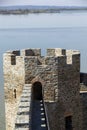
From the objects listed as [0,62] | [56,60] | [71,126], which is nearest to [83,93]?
[71,126]

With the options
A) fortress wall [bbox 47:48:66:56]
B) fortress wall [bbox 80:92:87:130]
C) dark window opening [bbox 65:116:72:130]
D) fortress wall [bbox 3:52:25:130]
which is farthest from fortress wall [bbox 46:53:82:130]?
fortress wall [bbox 47:48:66:56]

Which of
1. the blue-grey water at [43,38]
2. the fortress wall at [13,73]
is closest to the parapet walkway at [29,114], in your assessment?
the fortress wall at [13,73]

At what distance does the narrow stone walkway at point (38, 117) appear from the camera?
1123 cm

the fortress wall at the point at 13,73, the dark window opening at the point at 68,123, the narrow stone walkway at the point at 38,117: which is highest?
the fortress wall at the point at 13,73

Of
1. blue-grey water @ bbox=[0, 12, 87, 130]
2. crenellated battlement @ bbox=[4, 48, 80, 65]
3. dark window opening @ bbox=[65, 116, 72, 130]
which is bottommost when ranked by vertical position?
dark window opening @ bbox=[65, 116, 72, 130]

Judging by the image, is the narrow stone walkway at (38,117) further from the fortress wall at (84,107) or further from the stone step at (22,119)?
the fortress wall at (84,107)

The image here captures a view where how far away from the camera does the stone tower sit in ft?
43.2

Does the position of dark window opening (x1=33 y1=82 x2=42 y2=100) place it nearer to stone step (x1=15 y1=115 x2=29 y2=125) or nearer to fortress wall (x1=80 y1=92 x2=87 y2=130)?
fortress wall (x1=80 y1=92 x2=87 y2=130)

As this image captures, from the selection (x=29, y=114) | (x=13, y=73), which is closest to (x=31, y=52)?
(x=13, y=73)

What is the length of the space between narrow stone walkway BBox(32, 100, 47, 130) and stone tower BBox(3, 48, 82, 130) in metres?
0.45

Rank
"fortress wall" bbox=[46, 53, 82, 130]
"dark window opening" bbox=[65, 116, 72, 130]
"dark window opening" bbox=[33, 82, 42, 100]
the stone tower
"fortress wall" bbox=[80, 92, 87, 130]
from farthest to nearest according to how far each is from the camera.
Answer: "fortress wall" bbox=[80, 92, 87, 130], "dark window opening" bbox=[65, 116, 72, 130], "dark window opening" bbox=[33, 82, 42, 100], "fortress wall" bbox=[46, 53, 82, 130], the stone tower

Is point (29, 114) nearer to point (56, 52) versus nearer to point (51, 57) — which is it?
point (51, 57)

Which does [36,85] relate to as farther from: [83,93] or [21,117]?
[21,117]

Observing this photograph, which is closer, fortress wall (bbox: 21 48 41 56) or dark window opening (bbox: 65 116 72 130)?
dark window opening (bbox: 65 116 72 130)
